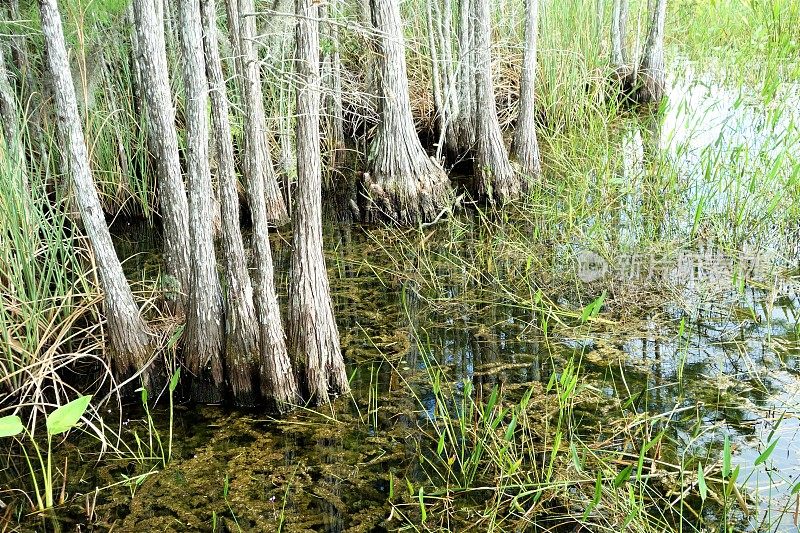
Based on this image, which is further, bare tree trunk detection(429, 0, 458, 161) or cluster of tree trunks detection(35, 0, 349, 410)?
bare tree trunk detection(429, 0, 458, 161)

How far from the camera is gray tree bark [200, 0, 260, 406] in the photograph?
340cm

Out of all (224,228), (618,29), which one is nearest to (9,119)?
(224,228)

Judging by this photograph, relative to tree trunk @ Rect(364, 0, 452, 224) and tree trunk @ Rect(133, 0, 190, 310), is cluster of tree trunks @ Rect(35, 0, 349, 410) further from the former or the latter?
tree trunk @ Rect(364, 0, 452, 224)

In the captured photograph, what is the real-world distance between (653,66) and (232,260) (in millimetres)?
6635

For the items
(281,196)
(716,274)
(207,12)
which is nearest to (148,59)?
(207,12)

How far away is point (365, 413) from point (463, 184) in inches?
140

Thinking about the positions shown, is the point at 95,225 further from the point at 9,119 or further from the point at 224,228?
the point at 9,119

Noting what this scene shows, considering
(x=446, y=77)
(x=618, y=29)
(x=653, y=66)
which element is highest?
(x=618, y=29)

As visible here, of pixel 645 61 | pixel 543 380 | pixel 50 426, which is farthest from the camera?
pixel 645 61

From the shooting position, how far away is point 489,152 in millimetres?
6250

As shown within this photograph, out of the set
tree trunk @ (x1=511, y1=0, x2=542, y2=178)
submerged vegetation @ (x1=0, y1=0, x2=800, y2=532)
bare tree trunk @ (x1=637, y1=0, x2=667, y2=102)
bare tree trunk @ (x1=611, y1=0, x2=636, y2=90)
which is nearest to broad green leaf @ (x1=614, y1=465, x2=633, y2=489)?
submerged vegetation @ (x1=0, y1=0, x2=800, y2=532)

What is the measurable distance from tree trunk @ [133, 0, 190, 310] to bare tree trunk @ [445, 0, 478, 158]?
2977mm

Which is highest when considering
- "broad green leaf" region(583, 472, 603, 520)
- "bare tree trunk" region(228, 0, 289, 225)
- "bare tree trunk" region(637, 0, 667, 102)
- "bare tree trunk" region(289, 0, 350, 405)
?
"bare tree trunk" region(637, 0, 667, 102)

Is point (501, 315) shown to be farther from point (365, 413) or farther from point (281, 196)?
point (281, 196)
